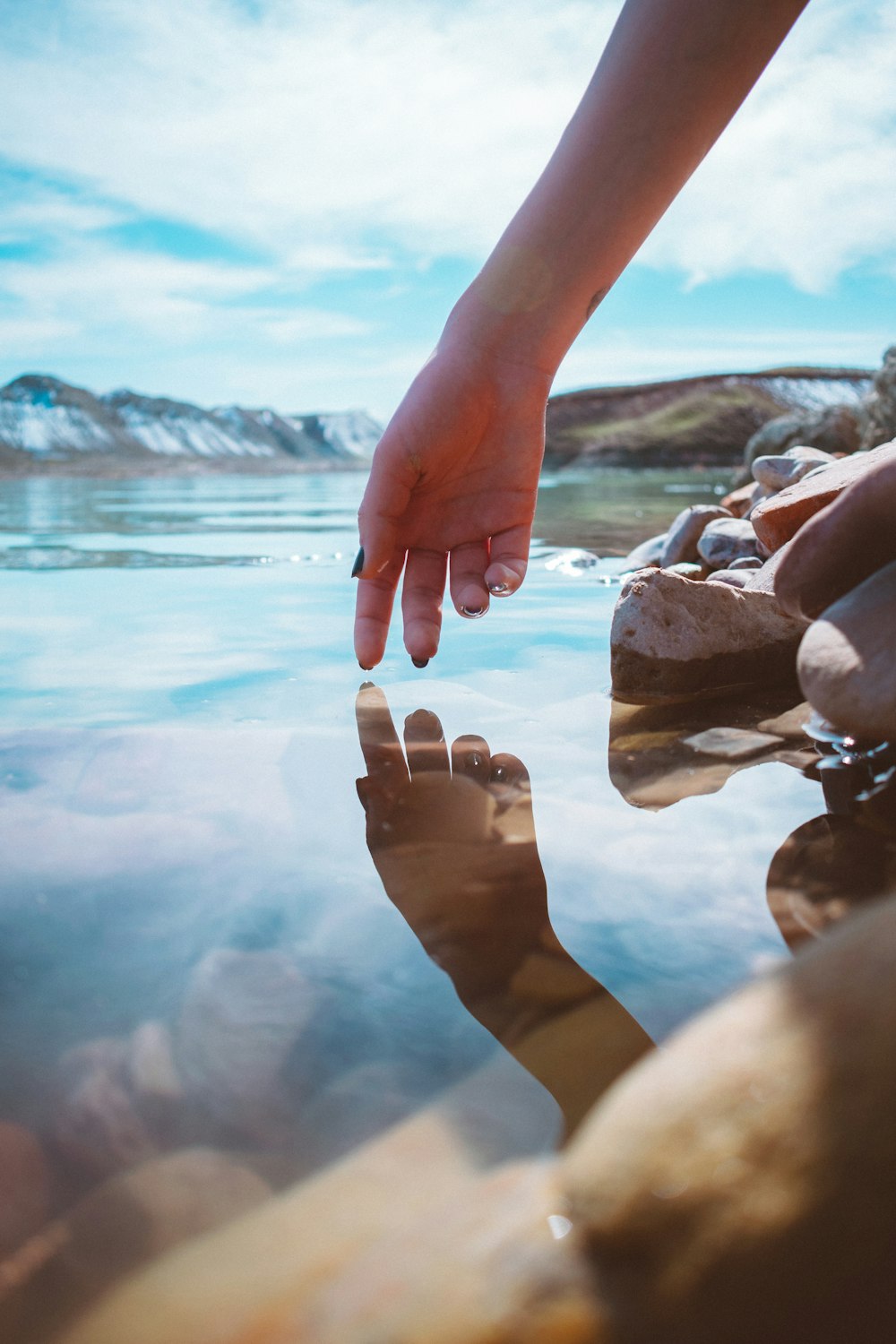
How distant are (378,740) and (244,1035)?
1.02 meters

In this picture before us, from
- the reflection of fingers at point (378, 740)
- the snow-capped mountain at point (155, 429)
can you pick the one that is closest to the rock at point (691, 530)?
the reflection of fingers at point (378, 740)

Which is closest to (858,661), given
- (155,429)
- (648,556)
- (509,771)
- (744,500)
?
(509,771)

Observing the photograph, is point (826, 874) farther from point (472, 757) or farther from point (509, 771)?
point (472, 757)

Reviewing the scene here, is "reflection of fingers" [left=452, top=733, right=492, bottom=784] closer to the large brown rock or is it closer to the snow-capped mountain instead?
the large brown rock

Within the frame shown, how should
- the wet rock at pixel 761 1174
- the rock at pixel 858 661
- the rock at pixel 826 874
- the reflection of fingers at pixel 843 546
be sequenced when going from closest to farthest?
the wet rock at pixel 761 1174
the rock at pixel 826 874
the rock at pixel 858 661
the reflection of fingers at pixel 843 546

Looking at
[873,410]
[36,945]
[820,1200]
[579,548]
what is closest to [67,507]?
[579,548]

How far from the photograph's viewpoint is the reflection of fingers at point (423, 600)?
2168 millimetres

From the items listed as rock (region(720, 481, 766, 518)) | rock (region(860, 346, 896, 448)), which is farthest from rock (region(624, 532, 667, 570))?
rock (region(860, 346, 896, 448))

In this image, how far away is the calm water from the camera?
0.86 metres

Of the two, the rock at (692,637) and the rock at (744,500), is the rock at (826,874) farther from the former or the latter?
the rock at (744,500)

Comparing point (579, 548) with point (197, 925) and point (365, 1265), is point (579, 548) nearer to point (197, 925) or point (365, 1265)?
point (197, 925)

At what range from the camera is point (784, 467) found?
12.8 feet

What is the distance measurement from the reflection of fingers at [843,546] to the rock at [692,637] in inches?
25.3

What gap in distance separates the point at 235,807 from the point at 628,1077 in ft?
3.14
